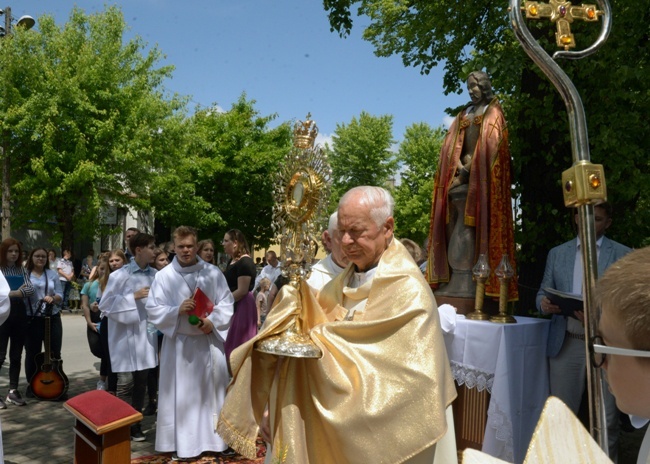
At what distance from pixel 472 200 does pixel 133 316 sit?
3.86 m

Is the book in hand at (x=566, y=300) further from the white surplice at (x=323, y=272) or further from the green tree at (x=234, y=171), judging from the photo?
the green tree at (x=234, y=171)

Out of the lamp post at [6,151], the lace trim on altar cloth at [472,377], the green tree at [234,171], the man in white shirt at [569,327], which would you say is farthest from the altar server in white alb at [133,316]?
the green tree at [234,171]

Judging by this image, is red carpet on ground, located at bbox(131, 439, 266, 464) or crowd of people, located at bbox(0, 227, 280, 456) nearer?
red carpet on ground, located at bbox(131, 439, 266, 464)

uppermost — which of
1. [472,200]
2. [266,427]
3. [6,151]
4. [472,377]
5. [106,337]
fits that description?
[6,151]

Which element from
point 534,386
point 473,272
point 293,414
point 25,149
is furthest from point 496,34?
point 25,149

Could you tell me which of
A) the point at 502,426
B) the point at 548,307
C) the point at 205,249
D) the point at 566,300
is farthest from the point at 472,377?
the point at 205,249

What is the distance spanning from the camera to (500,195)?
225 inches

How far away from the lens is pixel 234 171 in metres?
33.6

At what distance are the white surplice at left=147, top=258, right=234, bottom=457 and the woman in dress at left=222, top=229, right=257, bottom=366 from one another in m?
0.66

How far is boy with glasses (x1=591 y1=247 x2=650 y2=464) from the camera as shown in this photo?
1.13m

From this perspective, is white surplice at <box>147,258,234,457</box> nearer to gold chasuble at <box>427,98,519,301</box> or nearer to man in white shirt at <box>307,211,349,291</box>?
man in white shirt at <box>307,211,349,291</box>

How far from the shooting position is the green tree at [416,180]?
37844 mm

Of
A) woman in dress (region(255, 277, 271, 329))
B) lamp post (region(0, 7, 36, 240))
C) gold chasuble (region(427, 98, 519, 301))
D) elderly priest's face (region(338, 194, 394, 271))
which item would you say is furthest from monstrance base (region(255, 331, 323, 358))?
lamp post (region(0, 7, 36, 240))

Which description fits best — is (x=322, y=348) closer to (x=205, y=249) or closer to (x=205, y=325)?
(x=205, y=325)
